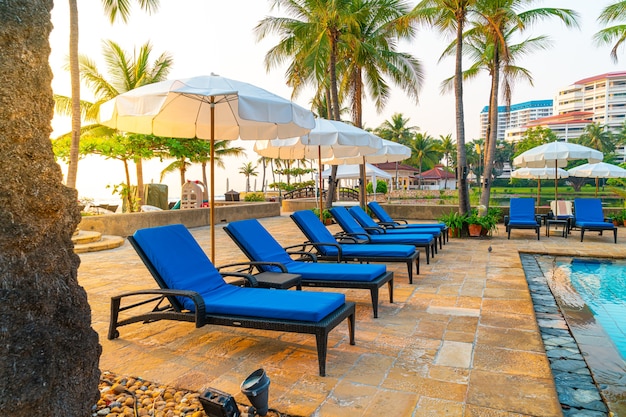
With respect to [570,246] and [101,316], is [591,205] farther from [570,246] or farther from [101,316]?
[101,316]

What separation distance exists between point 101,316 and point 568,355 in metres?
4.42

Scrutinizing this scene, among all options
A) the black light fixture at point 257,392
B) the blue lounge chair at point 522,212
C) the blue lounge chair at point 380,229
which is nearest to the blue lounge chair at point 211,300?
the black light fixture at point 257,392

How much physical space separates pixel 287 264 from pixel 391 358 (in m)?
1.94

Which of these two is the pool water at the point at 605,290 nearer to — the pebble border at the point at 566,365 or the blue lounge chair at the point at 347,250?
the pebble border at the point at 566,365

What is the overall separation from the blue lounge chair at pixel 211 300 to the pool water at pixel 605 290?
262 cm

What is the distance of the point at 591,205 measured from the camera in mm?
10992

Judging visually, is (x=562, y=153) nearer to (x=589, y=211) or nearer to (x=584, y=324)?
(x=589, y=211)

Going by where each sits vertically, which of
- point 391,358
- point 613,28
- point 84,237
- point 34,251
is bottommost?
point 391,358

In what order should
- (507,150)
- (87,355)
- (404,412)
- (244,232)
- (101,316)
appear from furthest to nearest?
1. (507,150)
2. (244,232)
3. (101,316)
4. (404,412)
5. (87,355)

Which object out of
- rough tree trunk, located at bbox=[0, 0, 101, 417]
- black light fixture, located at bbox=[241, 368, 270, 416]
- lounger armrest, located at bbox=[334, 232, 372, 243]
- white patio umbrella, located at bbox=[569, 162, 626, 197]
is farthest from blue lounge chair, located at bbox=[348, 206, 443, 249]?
white patio umbrella, located at bbox=[569, 162, 626, 197]

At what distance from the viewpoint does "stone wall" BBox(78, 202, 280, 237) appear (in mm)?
11312

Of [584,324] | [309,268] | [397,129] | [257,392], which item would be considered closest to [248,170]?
[397,129]

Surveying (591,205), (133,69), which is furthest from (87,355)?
(133,69)

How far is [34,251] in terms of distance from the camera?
182 centimetres
